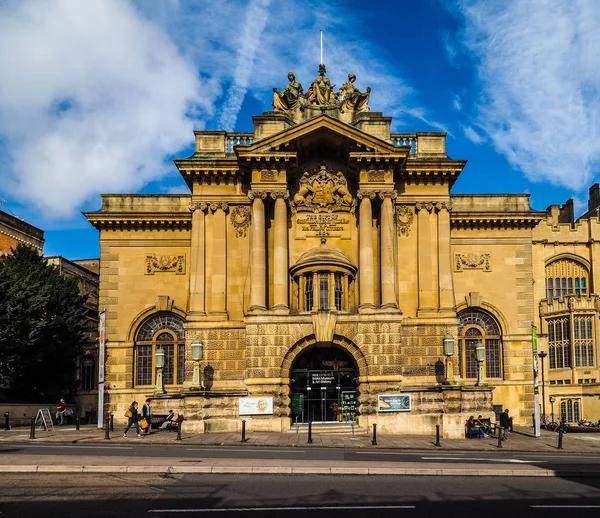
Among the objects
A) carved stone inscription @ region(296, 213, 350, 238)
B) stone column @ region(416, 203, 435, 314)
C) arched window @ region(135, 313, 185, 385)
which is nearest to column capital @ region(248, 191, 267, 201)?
carved stone inscription @ region(296, 213, 350, 238)

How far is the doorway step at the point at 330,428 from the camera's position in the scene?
32.0m

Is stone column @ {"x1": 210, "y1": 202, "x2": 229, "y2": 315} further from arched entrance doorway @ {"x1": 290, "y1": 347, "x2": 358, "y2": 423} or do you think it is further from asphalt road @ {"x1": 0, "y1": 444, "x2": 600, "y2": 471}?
asphalt road @ {"x1": 0, "y1": 444, "x2": 600, "y2": 471}

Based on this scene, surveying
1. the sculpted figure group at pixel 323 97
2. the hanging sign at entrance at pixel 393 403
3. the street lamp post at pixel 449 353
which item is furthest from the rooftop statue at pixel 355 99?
the hanging sign at entrance at pixel 393 403

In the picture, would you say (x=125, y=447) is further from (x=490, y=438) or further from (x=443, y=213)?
(x=443, y=213)

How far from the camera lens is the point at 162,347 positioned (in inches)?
1567

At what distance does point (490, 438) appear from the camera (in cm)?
3147

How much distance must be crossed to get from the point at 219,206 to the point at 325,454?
17.2m

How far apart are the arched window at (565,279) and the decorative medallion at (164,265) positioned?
28942mm

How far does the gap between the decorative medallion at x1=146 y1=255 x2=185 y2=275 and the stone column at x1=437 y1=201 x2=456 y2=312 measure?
15268mm

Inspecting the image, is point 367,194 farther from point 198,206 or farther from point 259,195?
point 198,206

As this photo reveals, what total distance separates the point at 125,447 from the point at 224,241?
1384cm

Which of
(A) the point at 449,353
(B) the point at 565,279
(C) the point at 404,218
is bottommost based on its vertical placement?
(A) the point at 449,353

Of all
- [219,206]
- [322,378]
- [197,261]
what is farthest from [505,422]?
[219,206]

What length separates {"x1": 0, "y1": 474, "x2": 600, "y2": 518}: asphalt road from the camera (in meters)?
12.8
